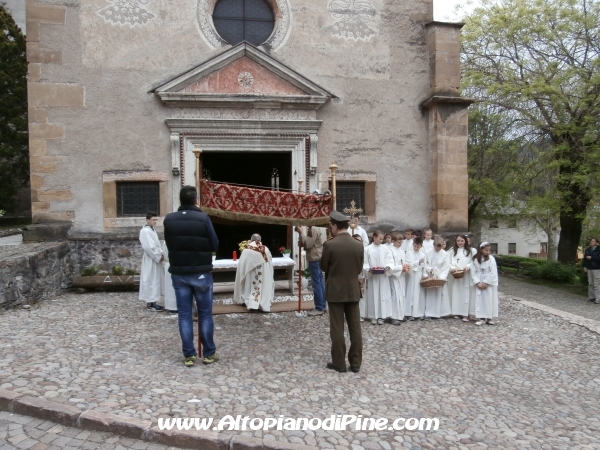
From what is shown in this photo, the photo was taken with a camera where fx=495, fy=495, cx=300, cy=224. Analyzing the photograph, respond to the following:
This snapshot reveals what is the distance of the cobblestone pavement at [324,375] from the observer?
4297mm

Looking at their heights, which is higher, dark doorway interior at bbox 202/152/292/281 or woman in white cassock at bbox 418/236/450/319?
dark doorway interior at bbox 202/152/292/281

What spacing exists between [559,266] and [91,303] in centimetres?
1593

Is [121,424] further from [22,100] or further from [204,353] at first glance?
[22,100]

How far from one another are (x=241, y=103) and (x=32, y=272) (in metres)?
5.41

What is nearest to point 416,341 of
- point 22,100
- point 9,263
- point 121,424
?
point 121,424

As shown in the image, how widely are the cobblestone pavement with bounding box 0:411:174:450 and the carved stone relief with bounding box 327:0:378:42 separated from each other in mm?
10059

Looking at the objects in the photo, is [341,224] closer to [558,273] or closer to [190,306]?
[190,306]

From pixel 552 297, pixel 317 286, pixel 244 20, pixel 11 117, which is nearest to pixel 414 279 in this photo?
pixel 317 286

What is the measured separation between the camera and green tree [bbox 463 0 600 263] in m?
15.0

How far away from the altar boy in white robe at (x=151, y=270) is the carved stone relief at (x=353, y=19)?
6.28 m

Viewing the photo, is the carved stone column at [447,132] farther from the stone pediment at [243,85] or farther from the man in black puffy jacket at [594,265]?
the man in black puffy jacket at [594,265]

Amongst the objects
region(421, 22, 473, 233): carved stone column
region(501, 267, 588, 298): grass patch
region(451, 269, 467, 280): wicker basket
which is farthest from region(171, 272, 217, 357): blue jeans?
region(501, 267, 588, 298): grass patch

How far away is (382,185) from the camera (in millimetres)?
11711

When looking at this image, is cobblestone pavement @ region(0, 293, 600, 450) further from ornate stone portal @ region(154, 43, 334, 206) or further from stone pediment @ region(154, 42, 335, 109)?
stone pediment @ region(154, 42, 335, 109)
